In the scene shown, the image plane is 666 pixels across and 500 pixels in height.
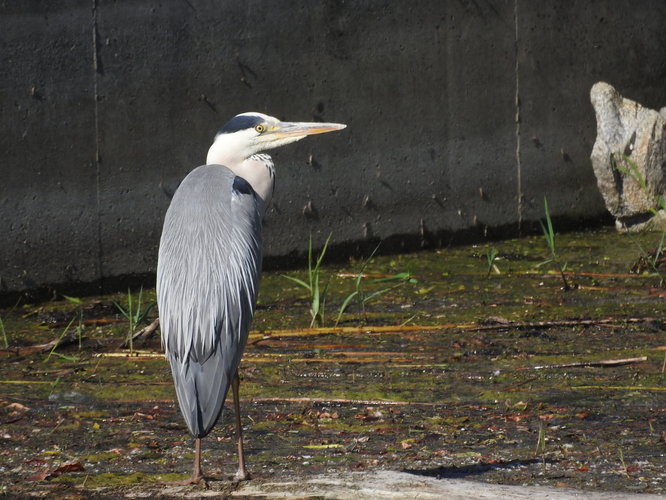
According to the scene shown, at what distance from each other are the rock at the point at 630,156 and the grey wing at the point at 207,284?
4.38 meters

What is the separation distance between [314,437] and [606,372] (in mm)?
1465

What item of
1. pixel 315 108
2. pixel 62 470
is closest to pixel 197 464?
pixel 62 470

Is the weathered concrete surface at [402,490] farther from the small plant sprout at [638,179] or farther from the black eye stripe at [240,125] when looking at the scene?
the small plant sprout at [638,179]

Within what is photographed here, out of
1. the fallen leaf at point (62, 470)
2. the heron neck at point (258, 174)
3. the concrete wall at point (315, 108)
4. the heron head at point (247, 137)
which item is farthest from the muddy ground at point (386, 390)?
the heron head at point (247, 137)

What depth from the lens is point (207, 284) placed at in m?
4.32

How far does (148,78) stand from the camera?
7.28m

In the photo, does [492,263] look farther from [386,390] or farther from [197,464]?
[197,464]

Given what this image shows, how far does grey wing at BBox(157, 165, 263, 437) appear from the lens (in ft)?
13.2

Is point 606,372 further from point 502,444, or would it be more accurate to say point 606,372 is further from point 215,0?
point 215,0

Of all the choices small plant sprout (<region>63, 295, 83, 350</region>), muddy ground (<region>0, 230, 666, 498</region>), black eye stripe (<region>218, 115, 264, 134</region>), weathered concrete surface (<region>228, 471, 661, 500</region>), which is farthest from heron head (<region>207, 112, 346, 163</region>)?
weathered concrete surface (<region>228, 471, 661, 500</region>)

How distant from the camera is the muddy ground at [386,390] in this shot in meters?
4.20

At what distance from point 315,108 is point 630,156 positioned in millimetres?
2297

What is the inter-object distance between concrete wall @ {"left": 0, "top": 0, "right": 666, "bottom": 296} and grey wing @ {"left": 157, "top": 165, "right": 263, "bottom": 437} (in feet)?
8.10

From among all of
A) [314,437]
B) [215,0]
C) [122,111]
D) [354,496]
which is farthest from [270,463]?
[215,0]
